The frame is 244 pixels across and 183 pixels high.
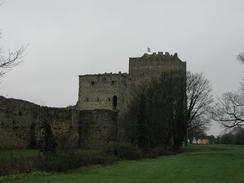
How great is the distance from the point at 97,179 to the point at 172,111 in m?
30.3

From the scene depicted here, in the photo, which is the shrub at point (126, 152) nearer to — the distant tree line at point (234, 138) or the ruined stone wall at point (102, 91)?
the ruined stone wall at point (102, 91)

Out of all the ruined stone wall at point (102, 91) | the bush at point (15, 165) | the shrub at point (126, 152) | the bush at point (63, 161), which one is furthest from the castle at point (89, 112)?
the bush at point (15, 165)

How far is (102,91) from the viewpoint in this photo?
58.9 metres

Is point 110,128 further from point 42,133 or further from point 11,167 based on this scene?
point 11,167

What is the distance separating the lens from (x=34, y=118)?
38.5m

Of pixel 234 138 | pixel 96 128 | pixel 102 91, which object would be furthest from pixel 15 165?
pixel 234 138

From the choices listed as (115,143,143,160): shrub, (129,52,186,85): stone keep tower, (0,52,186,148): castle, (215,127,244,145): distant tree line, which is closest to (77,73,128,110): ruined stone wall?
(0,52,186,148): castle

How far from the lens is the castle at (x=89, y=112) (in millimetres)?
36188

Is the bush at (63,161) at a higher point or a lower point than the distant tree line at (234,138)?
lower

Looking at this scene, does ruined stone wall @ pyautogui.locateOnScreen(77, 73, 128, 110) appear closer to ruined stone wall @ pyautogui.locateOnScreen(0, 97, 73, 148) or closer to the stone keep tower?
the stone keep tower

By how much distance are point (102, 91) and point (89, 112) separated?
40.0ft

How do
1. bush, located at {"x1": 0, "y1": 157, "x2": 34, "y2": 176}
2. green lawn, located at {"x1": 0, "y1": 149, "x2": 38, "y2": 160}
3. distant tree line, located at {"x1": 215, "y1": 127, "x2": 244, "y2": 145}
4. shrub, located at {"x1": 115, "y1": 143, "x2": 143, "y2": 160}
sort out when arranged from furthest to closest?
distant tree line, located at {"x1": 215, "y1": 127, "x2": 244, "y2": 145}
shrub, located at {"x1": 115, "y1": 143, "x2": 143, "y2": 160}
green lawn, located at {"x1": 0, "y1": 149, "x2": 38, "y2": 160}
bush, located at {"x1": 0, "y1": 157, "x2": 34, "y2": 176}

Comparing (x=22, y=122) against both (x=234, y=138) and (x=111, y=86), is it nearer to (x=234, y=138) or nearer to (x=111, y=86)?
(x=111, y=86)

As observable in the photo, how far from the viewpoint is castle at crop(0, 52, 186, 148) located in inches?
1425
